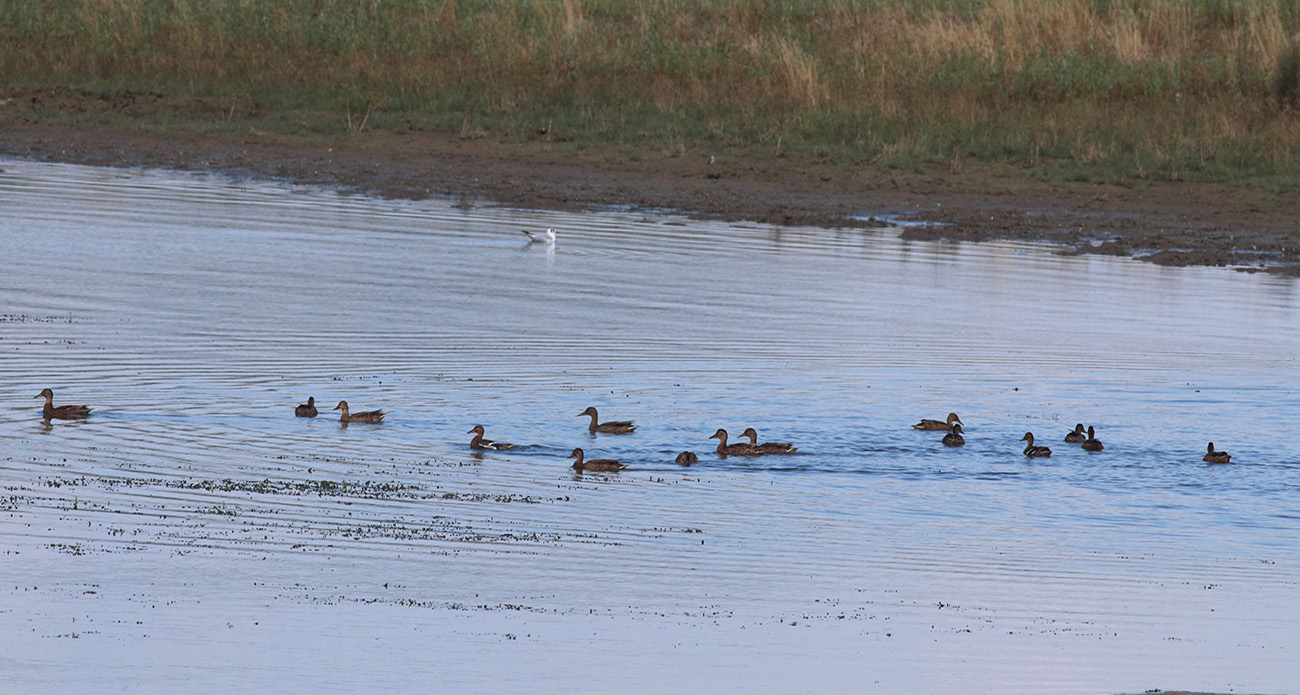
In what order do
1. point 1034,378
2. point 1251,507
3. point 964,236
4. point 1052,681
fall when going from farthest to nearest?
point 964,236 < point 1034,378 < point 1251,507 < point 1052,681

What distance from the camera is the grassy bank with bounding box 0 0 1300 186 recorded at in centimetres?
2767

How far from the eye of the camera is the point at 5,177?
26.2 metres

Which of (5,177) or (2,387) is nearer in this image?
(2,387)

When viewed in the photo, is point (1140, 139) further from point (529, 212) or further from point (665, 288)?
point (665, 288)

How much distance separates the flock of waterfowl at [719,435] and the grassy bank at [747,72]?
45.5ft

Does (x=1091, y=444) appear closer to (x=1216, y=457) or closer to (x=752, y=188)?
(x=1216, y=457)

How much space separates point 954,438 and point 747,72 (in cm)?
1847

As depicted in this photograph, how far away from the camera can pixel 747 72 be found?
30672 millimetres

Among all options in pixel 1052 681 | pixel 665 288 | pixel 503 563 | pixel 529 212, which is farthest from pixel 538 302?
pixel 1052 681

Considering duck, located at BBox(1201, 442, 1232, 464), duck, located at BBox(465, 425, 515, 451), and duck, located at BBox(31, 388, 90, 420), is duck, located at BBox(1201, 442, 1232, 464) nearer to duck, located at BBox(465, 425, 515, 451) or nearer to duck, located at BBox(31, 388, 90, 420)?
duck, located at BBox(465, 425, 515, 451)

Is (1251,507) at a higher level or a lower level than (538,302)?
lower

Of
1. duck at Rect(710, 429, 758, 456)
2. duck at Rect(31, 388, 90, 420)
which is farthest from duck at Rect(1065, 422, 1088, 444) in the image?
duck at Rect(31, 388, 90, 420)

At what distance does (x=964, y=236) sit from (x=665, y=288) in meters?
6.14

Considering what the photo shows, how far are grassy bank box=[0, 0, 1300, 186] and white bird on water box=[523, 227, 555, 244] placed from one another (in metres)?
5.79
